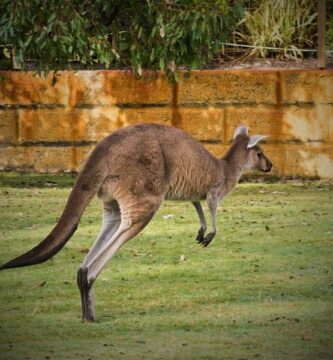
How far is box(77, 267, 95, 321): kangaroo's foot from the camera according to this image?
8.48 meters

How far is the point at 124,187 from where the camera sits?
8.91m

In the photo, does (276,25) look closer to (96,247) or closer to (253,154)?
(253,154)

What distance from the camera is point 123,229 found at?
883cm

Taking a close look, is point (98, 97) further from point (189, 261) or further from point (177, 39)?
point (189, 261)

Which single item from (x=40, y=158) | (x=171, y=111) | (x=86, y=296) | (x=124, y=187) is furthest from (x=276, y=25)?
(x=86, y=296)

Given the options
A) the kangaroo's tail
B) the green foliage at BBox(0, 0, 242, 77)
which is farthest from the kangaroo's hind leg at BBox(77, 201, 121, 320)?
the green foliage at BBox(0, 0, 242, 77)

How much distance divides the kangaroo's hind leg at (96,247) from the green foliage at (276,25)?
745 cm

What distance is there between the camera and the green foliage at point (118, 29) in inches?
485

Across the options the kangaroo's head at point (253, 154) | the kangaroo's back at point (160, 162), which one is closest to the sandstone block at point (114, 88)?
the kangaroo's head at point (253, 154)

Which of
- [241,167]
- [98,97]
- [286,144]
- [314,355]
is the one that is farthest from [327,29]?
[314,355]

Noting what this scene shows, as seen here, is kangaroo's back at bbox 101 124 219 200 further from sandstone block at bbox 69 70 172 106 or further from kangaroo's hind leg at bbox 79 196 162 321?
sandstone block at bbox 69 70 172 106

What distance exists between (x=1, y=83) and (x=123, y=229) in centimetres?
712

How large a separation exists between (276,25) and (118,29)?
117 inches

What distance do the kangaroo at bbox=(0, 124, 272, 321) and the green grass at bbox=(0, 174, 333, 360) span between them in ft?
1.38
